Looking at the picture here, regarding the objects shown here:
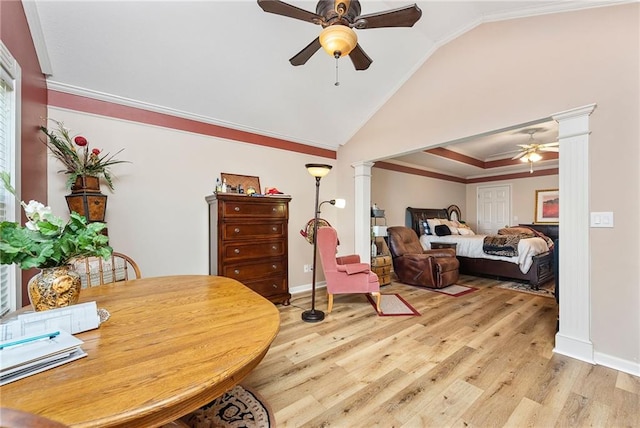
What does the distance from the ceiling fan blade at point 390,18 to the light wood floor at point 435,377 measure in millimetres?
2470

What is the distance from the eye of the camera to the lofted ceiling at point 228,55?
2.17 m

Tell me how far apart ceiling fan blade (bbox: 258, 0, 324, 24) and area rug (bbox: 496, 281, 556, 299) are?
4558mm

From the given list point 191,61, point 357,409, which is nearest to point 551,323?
point 357,409

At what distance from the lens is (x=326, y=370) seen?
6.59 ft

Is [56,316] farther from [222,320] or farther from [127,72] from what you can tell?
[127,72]

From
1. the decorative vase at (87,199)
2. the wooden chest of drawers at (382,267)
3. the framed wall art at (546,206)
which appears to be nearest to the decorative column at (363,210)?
the wooden chest of drawers at (382,267)

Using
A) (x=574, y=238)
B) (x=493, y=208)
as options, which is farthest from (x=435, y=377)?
(x=493, y=208)

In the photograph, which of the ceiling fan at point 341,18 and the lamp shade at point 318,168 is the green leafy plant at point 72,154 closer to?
the lamp shade at point 318,168

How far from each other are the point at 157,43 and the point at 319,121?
80.9 inches

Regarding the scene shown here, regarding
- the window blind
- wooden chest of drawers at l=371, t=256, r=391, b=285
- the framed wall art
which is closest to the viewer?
the window blind

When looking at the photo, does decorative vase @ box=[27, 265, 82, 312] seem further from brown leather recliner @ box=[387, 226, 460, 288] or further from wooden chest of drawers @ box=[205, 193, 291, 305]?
brown leather recliner @ box=[387, 226, 460, 288]

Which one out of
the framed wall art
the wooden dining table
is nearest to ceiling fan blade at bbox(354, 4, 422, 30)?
the wooden dining table

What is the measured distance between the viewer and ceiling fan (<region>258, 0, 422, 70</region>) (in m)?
1.69

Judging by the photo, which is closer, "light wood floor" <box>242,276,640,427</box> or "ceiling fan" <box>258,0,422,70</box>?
"light wood floor" <box>242,276,640,427</box>
